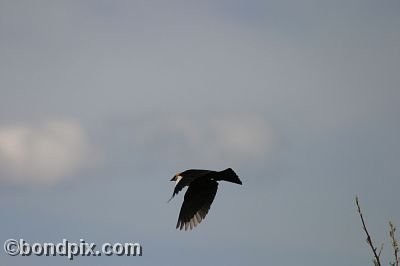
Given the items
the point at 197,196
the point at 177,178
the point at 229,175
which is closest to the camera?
the point at 229,175

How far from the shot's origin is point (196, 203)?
18547 mm

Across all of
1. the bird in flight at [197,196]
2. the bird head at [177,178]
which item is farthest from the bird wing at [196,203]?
the bird head at [177,178]

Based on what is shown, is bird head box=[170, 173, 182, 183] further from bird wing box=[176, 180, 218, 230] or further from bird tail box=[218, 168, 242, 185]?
bird tail box=[218, 168, 242, 185]

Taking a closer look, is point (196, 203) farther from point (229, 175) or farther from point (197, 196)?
point (229, 175)

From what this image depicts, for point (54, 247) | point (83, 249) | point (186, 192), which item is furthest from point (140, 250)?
point (186, 192)

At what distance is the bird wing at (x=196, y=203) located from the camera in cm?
1834

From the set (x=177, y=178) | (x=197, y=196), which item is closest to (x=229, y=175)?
(x=177, y=178)

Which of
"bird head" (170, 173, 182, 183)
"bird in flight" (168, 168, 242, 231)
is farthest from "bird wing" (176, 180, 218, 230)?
"bird head" (170, 173, 182, 183)

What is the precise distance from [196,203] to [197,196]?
17cm

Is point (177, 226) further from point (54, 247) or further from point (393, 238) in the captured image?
point (393, 238)

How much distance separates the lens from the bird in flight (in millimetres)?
17734

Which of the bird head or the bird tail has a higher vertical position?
A: the bird head

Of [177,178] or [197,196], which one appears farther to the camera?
[197,196]

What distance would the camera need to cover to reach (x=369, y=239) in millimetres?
6910
